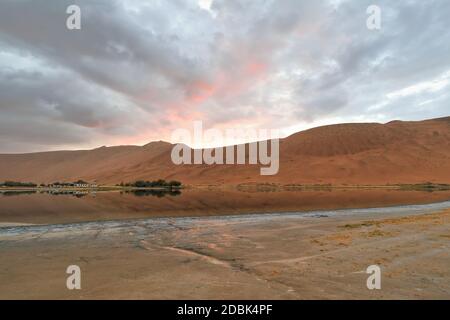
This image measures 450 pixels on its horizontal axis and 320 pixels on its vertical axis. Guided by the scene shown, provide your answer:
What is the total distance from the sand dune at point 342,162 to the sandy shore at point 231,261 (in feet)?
198

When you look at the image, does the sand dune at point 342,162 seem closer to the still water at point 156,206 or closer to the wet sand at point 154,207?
the still water at point 156,206

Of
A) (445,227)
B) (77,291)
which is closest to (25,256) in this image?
(77,291)

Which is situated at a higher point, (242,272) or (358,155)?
(358,155)

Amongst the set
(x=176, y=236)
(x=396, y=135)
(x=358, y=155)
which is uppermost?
(x=396, y=135)

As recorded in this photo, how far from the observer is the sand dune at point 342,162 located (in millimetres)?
75181

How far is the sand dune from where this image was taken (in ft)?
247

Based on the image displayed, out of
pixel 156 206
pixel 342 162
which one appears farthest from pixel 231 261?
pixel 342 162

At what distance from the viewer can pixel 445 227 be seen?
13.8m

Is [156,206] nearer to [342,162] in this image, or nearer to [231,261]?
[231,261]

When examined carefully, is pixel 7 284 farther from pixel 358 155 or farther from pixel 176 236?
pixel 358 155

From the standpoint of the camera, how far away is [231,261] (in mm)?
8859
